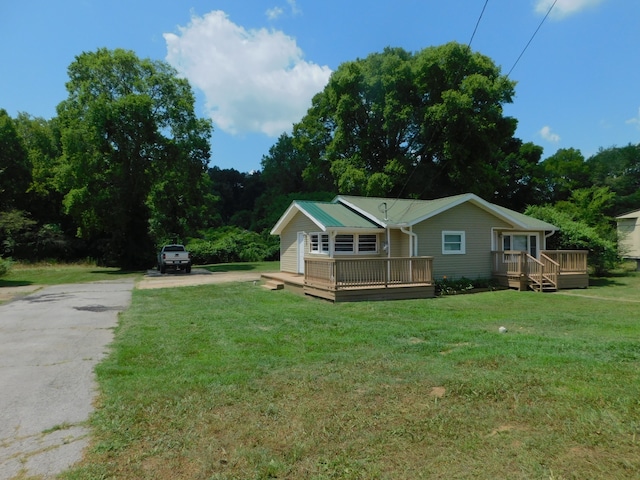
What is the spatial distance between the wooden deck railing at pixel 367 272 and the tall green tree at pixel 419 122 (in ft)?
50.5

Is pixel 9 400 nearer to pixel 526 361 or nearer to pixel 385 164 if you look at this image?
pixel 526 361

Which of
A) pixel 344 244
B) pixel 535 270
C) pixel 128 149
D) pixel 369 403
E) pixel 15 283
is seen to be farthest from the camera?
pixel 128 149

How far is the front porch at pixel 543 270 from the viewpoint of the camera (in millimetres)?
16219

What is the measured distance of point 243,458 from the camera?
3225mm

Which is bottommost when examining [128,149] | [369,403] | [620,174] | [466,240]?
[369,403]

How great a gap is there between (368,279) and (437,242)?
4503 mm

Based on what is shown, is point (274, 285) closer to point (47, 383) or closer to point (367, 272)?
point (367, 272)

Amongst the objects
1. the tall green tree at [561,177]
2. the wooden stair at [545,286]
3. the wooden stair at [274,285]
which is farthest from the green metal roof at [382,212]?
the tall green tree at [561,177]

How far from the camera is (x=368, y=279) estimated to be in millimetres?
13641

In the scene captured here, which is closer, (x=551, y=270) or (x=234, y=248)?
(x=551, y=270)

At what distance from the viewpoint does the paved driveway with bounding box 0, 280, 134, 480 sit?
11.1 ft

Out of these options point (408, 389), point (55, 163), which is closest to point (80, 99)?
point (55, 163)

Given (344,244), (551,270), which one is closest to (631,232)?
(551,270)

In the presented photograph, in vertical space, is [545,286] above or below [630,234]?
below
